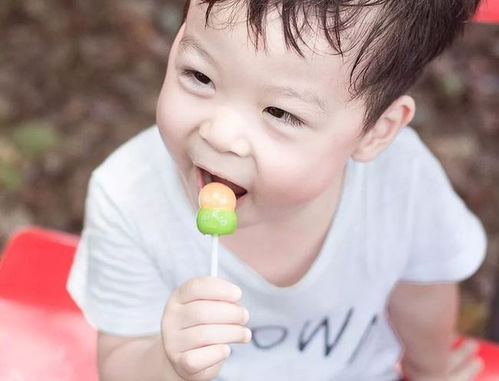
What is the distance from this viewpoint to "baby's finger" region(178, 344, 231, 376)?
80 cm

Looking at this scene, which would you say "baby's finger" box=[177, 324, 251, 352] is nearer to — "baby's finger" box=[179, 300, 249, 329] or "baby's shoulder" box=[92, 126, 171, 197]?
"baby's finger" box=[179, 300, 249, 329]

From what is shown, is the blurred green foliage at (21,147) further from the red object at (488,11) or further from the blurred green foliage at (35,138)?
the red object at (488,11)

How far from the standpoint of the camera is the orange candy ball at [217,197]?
83 cm

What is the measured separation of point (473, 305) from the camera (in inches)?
74.5

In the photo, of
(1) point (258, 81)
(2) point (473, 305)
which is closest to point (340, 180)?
(1) point (258, 81)

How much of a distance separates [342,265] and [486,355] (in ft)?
1.23

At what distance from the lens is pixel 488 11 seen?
0.98 metres

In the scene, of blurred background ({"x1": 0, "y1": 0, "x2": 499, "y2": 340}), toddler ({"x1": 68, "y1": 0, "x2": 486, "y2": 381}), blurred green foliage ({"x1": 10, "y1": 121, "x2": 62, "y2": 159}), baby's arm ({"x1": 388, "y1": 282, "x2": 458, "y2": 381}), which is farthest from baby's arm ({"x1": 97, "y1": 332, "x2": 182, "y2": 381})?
blurred green foliage ({"x1": 10, "y1": 121, "x2": 62, "y2": 159})

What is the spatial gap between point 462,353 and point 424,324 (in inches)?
5.1

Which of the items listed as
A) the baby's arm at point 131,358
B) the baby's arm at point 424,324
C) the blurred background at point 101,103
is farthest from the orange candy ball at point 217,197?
the blurred background at point 101,103

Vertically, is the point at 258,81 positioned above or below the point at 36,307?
above

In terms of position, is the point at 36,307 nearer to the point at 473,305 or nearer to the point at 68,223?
the point at 68,223

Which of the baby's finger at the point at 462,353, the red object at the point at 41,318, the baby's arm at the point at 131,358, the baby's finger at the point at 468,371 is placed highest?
the baby's arm at the point at 131,358

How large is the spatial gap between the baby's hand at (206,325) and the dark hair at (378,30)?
0.21m
